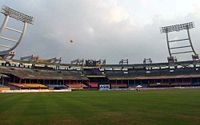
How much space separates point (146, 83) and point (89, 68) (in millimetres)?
31282

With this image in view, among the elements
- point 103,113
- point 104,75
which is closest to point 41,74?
point 104,75

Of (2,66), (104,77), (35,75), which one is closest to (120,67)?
(104,77)

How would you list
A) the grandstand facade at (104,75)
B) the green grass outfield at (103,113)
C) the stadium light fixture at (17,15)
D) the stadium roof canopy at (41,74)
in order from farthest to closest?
the grandstand facade at (104,75) → the stadium roof canopy at (41,74) → the stadium light fixture at (17,15) → the green grass outfield at (103,113)

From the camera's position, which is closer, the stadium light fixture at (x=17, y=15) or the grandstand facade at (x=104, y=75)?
the stadium light fixture at (x=17, y=15)

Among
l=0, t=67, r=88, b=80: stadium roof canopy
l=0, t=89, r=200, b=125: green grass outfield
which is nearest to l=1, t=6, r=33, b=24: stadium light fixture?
l=0, t=67, r=88, b=80: stadium roof canopy

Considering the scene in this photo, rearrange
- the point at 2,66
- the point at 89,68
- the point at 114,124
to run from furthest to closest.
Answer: the point at 89,68
the point at 2,66
the point at 114,124

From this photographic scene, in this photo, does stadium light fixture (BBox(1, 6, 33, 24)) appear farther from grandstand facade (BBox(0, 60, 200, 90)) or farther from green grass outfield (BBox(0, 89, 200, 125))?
green grass outfield (BBox(0, 89, 200, 125))

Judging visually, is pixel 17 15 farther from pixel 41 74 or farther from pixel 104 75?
pixel 104 75

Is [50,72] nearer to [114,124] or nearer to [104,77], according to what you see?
[104,77]

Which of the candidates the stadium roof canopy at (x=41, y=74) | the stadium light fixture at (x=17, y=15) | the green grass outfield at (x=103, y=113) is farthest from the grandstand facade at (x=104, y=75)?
the green grass outfield at (x=103, y=113)

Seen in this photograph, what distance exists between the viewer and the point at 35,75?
111250 mm

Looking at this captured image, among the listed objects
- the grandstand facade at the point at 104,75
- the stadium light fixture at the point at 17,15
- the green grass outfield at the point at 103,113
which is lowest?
the green grass outfield at the point at 103,113

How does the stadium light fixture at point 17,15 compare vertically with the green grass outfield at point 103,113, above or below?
above

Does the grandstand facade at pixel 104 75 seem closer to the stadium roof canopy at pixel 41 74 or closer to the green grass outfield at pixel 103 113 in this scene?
the stadium roof canopy at pixel 41 74
